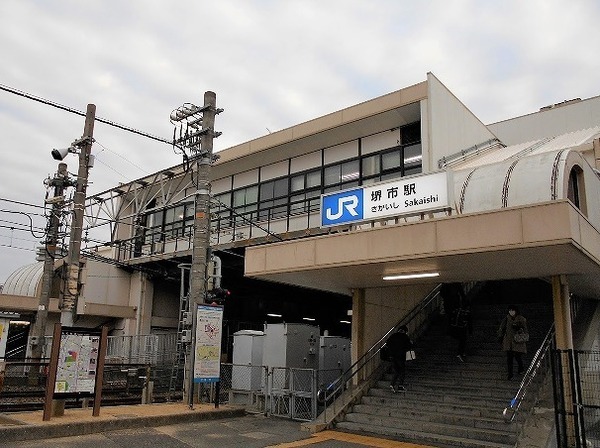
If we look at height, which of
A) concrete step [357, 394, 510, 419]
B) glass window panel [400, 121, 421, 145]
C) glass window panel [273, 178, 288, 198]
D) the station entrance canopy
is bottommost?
concrete step [357, 394, 510, 419]

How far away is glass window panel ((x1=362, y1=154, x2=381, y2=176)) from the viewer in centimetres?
1986

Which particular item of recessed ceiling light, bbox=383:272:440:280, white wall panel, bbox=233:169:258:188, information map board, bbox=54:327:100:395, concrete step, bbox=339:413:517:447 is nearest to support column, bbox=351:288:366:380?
recessed ceiling light, bbox=383:272:440:280

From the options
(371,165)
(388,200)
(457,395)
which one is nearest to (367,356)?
(457,395)

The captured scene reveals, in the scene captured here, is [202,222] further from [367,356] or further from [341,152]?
[341,152]

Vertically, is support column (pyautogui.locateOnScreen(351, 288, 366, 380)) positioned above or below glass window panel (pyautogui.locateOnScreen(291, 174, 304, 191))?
below

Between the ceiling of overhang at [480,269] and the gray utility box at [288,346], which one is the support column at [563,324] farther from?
the gray utility box at [288,346]

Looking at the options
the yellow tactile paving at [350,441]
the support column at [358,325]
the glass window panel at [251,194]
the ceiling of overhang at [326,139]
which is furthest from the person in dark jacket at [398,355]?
the glass window panel at [251,194]

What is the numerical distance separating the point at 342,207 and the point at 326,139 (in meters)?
8.35

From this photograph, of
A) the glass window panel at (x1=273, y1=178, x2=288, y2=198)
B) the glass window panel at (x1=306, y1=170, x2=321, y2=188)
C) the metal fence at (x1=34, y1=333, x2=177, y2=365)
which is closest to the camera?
the glass window panel at (x1=306, y1=170, x2=321, y2=188)

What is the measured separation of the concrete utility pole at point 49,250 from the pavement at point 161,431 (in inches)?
409

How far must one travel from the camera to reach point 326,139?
832 inches

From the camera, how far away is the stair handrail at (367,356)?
13.6 meters

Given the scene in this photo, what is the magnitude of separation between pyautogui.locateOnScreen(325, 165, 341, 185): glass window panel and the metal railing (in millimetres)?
6025

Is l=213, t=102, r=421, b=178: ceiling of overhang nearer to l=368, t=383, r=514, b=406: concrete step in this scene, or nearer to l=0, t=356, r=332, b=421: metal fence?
l=0, t=356, r=332, b=421: metal fence
